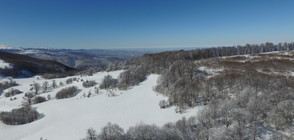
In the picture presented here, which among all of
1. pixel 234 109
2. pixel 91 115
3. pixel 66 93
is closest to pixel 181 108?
pixel 234 109

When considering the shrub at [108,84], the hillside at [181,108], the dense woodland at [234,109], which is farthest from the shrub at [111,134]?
the shrub at [108,84]

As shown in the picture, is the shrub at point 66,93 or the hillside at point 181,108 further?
the shrub at point 66,93

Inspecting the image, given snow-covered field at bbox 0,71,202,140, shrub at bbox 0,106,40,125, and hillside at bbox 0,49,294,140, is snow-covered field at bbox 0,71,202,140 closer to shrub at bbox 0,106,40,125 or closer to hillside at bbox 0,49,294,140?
hillside at bbox 0,49,294,140

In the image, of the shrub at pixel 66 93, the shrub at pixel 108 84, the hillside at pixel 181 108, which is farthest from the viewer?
the shrub at pixel 108 84

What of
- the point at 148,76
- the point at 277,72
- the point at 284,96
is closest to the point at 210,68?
the point at 277,72

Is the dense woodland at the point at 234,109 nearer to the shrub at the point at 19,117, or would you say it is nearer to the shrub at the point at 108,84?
the shrub at the point at 108,84

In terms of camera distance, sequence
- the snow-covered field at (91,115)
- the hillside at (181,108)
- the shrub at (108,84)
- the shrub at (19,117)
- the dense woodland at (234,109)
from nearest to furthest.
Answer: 1. the dense woodland at (234,109)
2. the hillside at (181,108)
3. the snow-covered field at (91,115)
4. the shrub at (19,117)
5. the shrub at (108,84)

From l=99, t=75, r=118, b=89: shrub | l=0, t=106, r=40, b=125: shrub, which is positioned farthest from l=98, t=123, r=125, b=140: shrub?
l=99, t=75, r=118, b=89: shrub

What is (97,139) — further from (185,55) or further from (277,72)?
(185,55)
